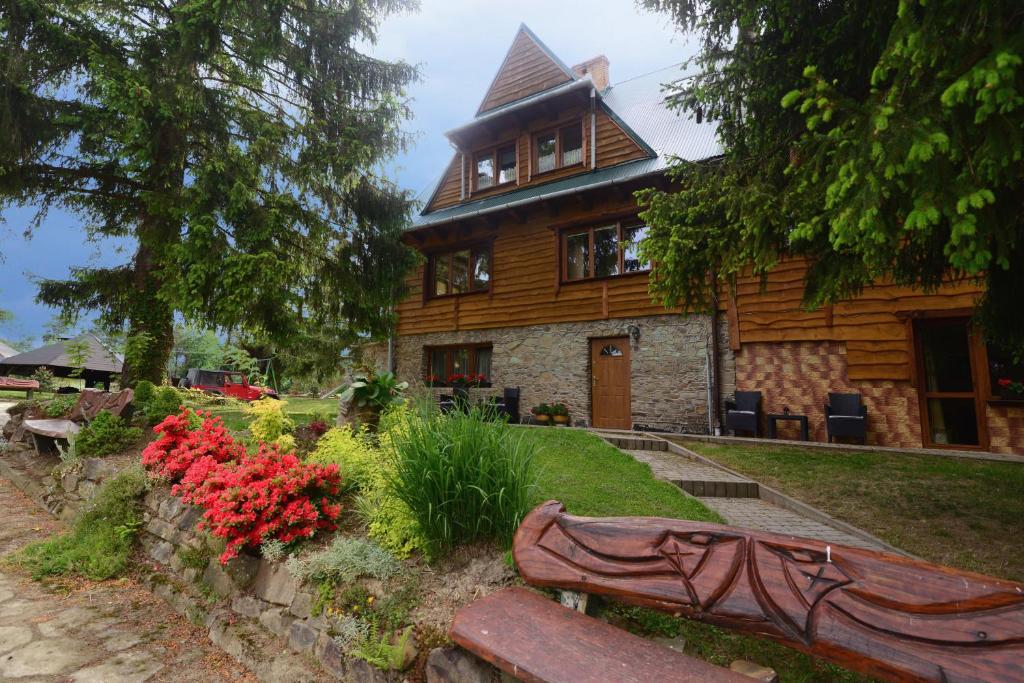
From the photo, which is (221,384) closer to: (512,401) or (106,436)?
(512,401)

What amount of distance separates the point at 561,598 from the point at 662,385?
8.13 meters

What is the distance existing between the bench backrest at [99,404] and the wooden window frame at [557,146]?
973 cm

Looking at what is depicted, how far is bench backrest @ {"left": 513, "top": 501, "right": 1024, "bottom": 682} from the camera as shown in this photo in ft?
4.24

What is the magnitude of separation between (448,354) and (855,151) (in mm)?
11600

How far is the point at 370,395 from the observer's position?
5.48 meters

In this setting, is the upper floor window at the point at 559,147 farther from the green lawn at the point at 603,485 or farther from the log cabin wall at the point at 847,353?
the green lawn at the point at 603,485

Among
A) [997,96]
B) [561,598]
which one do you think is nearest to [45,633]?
[561,598]

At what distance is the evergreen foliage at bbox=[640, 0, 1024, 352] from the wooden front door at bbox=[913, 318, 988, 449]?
4308 millimetres

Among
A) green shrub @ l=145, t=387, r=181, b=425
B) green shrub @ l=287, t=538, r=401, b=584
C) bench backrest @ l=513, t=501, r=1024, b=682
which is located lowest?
green shrub @ l=287, t=538, r=401, b=584

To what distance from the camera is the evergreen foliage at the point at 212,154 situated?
736 cm

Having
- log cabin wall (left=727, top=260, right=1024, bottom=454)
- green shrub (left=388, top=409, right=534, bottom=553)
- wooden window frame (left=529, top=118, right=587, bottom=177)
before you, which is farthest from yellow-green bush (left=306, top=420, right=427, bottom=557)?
wooden window frame (left=529, top=118, right=587, bottom=177)

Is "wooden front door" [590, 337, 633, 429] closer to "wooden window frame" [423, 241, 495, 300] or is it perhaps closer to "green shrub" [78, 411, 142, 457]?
"wooden window frame" [423, 241, 495, 300]

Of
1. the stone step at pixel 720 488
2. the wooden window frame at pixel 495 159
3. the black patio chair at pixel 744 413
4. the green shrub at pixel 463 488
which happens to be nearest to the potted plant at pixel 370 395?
the green shrub at pixel 463 488

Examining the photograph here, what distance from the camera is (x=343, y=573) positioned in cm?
297
